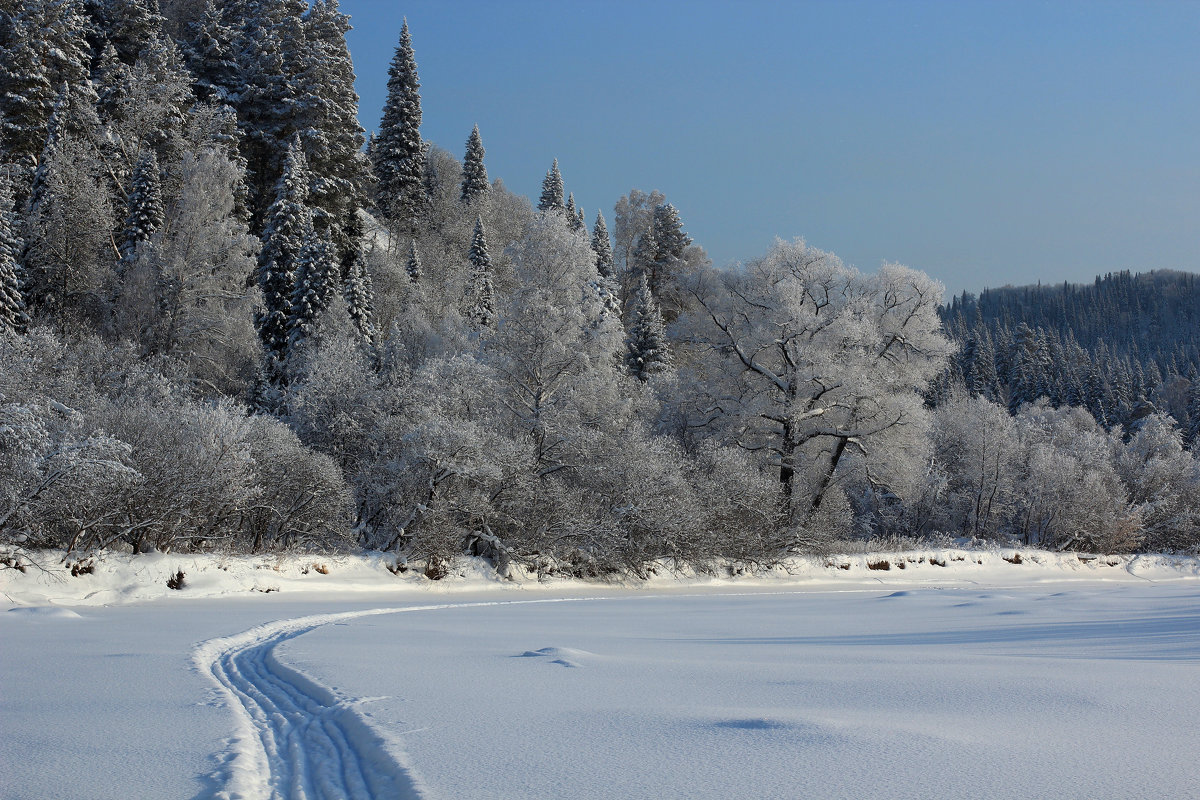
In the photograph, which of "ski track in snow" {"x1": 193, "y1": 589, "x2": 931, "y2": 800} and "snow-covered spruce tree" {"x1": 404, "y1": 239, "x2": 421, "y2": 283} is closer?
"ski track in snow" {"x1": 193, "y1": 589, "x2": 931, "y2": 800}

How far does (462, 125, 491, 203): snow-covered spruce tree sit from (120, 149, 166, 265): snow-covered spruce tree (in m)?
Result: 31.4

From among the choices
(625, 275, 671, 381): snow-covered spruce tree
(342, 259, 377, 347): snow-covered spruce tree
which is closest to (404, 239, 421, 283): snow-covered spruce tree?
(342, 259, 377, 347): snow-covered spruce tree

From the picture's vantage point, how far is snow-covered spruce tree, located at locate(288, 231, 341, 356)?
3378 cm

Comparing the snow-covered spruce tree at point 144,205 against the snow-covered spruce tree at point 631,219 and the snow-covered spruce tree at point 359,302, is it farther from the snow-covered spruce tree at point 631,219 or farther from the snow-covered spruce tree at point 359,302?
the snow-covered spruce tree at point 631,219

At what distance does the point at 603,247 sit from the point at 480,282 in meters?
16.5

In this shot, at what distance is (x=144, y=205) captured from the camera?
3262 centimetres

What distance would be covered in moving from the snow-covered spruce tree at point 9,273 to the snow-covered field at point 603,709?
20.0m

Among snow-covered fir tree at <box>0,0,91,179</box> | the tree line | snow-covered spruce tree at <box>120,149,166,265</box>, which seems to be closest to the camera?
the tree line

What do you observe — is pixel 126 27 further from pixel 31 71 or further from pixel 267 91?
pixel 31 71

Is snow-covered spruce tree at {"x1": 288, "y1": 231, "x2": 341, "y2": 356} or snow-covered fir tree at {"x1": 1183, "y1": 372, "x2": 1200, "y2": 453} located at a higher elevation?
snow-covered spruce tree at {"x1": 288, "y1": 231, "x2": 341, "y2": 356}

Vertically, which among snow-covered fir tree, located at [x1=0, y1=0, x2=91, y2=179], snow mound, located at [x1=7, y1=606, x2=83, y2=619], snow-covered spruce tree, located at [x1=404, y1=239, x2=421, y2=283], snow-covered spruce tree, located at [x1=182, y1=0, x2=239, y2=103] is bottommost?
snow mound, located at [x1=7, y1=606, x2=83, y2=619]

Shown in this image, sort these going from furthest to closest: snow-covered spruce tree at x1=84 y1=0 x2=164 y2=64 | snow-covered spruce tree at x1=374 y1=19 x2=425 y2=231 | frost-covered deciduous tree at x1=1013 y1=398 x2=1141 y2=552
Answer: snow-covered spruce tree at x1=374 y1=19 x2=425 y2=231, snow-covered spruce tree at x1=84 y1=0 x2=164 y2=64, frost-covered deciduous tree at x1=1013 y1=398 x2=1141 y2=552

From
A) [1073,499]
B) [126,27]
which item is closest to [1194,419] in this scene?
[1073,499]

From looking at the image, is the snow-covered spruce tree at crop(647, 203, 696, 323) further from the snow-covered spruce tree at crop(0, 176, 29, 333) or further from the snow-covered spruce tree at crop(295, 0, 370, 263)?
the snow-covered spruce tree at crop(0, 176, 29, 333)
